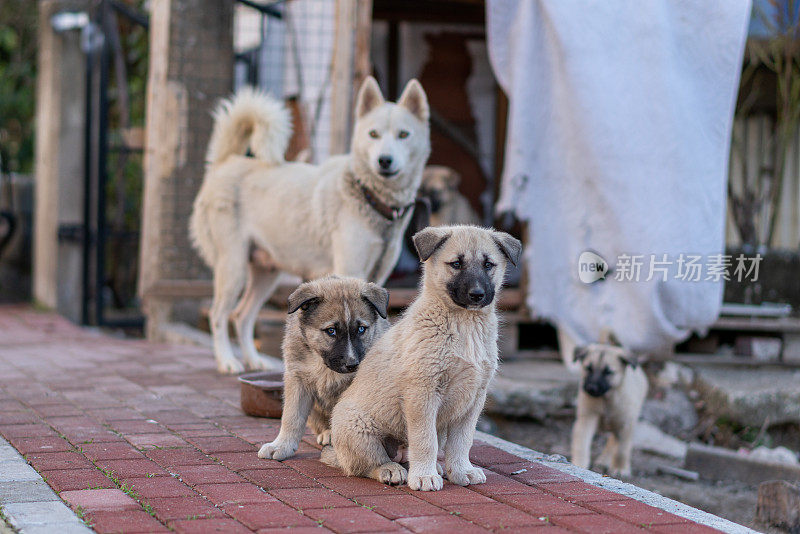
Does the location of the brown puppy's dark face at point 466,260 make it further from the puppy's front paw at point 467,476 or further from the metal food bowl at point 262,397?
the metal food bowl at point 262,397

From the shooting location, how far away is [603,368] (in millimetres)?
6184

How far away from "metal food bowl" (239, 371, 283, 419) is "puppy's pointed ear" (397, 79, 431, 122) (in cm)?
177

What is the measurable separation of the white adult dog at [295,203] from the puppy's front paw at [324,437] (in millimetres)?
1459

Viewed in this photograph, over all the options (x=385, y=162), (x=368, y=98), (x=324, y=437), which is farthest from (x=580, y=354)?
(x=324, y=437)

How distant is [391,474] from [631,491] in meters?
0.94

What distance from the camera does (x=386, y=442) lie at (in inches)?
149

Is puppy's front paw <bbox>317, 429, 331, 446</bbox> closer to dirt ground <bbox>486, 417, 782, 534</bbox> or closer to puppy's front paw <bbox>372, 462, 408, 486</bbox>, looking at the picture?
puppy's front paw <bbox>372, 462, 408, 486</bbox>

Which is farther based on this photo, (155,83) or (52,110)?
(52,110)

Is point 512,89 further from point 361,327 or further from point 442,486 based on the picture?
point 442,486

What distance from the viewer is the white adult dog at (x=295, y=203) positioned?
18.0 ft

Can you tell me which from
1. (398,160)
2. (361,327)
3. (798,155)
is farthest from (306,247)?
(798,155)

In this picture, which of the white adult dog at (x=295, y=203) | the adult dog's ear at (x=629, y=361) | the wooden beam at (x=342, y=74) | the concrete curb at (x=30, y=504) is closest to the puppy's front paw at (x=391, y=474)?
the concrete curb at (x=30, y=504)

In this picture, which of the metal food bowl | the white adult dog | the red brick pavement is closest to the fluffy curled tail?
the white adult dog

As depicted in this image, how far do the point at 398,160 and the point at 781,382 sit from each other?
149 inches
